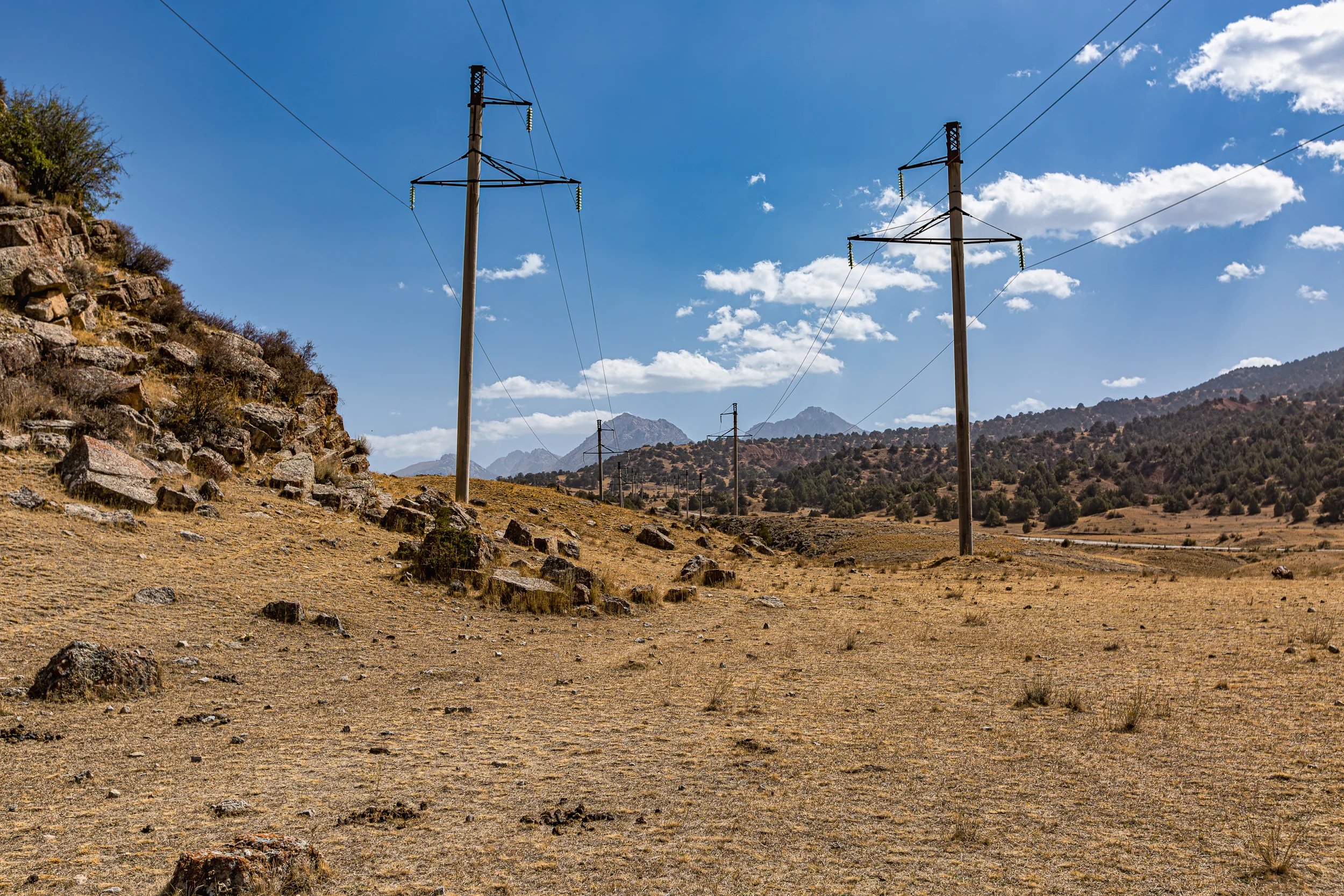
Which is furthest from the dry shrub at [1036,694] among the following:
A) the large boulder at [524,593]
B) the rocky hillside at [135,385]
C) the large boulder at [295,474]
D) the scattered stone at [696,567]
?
the large boulder at [295,474]

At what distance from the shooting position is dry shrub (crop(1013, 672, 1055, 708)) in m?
7.62

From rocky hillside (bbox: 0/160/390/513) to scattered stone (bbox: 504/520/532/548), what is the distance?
11.8 ft

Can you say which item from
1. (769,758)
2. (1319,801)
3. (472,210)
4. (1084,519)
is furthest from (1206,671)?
(1084,519)

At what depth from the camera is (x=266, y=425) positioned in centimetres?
1947

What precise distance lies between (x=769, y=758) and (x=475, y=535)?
35.9ft

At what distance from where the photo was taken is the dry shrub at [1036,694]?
762cm

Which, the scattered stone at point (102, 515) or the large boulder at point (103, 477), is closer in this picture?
the scattered stone at point (102, 515)

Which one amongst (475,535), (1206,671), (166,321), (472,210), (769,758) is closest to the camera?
(769,758)

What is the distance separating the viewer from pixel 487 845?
4504 millimetres

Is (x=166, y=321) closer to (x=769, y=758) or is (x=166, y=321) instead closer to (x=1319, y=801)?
(x=769, y=758)

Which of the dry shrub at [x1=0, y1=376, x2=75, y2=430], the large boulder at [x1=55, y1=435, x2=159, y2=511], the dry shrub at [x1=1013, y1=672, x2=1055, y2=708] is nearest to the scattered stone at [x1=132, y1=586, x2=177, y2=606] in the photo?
the large boulder at [x1=55, y1=435, x2=159, y2=511]

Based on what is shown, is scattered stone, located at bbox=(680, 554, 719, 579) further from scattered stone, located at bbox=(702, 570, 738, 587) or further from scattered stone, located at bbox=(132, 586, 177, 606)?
scattered stone, located at bbox=(132, 586, 177, 606)

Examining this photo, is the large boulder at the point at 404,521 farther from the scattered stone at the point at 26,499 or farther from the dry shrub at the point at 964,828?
the dry shrub at the point at 964,828

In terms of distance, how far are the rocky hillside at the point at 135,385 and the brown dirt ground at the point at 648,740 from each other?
49.5 inches
